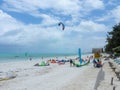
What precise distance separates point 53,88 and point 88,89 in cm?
217

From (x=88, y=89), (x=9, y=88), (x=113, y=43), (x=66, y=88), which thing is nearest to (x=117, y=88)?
(x=88, y=89)

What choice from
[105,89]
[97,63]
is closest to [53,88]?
[105,89]

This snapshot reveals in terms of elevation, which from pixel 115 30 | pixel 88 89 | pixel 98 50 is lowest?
pixel 88 89

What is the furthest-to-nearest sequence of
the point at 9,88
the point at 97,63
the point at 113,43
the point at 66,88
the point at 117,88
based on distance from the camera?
1. the point at 113,43
2. the point at 97,63
3. the point at 9,88
4. the point at 66,88
5. the point at 117,88

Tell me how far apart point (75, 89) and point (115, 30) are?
143 ft

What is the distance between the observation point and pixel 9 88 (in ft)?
55.8

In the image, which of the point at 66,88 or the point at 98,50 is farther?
the point at 98,50

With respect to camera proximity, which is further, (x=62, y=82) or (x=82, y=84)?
(x=62, y=82)

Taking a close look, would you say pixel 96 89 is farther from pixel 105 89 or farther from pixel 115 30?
pixel 115 30

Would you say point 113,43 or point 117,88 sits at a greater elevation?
point 113,43

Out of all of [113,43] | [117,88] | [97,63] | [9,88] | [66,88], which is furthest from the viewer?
[113,43]

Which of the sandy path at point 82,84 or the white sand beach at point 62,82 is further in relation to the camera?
the white sand beach at point 62,82

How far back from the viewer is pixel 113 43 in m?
56.6

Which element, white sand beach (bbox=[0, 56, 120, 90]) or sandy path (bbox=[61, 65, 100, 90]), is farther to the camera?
white sand beach (bbox=[0, 56, 120, 90])
